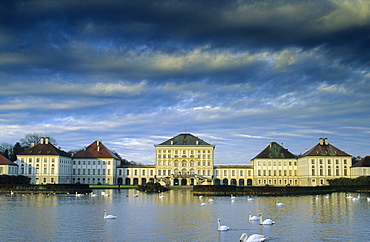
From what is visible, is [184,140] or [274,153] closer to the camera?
[274,153]

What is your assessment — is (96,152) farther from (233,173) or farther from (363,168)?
(363,168)

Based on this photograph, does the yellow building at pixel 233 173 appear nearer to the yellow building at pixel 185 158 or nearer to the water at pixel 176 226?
the yellow building at pixel 185 158

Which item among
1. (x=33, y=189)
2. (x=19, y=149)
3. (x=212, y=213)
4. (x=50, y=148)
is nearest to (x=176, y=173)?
(x=50, y=148)

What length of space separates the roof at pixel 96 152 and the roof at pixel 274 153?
3708 cm

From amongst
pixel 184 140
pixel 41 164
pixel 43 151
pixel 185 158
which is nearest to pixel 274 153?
pixel 185 158

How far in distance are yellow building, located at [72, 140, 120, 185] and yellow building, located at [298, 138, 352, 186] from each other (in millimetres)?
46738

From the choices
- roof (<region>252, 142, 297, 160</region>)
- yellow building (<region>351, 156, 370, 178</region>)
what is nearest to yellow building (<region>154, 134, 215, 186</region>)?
roof (<region>252, 142, 297, 160</region>)

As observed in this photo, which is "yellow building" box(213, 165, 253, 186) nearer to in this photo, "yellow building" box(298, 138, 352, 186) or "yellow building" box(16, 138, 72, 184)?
"yellow building" box(298, 138, 352, 186)

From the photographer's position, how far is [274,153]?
349 feet

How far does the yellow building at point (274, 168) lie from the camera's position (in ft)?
346

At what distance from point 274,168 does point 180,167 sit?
23190 mm

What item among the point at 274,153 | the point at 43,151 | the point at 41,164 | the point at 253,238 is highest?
the point at 274,153

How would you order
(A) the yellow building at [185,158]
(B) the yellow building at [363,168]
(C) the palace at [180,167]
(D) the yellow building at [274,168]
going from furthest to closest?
(A) the yellow building at [185,158], (D) the yellow building at [274,168], (C) the palace at [180,167], (B) the yellow building at [363,168]

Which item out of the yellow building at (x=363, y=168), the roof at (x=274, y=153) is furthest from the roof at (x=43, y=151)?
the yellow building at (x=363, y=168)
